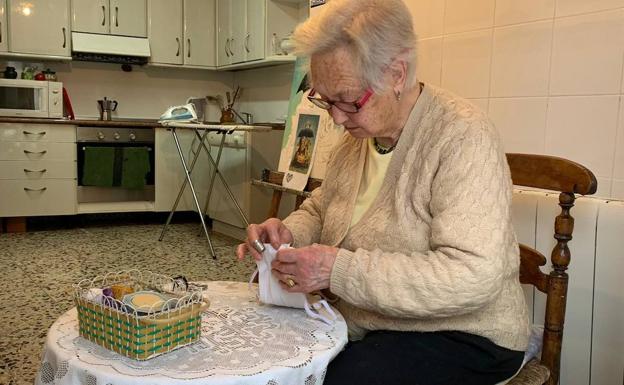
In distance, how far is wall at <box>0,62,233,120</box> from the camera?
4.88m

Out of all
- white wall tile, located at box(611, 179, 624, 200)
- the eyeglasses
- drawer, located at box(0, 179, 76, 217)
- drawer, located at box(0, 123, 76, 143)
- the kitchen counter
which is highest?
the eyeglasses

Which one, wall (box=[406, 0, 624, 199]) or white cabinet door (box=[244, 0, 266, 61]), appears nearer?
wall (box=[406, 0, 624, 199])

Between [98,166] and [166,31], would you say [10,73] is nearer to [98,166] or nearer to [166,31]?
[98,166]

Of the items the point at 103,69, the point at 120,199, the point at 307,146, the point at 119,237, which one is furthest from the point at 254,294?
the point at 103,69

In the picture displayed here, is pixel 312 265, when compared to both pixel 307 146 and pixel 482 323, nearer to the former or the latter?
pixel 482 323

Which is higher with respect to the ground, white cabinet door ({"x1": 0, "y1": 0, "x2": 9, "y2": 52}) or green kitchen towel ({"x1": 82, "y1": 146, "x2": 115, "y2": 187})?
white cabinet door ({"x1": 0, "y1": 0, "x2": 9, "y2": 52})

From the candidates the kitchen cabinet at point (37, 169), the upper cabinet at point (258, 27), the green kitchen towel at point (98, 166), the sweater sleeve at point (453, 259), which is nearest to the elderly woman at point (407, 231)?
the sweater sleeve at point (453, 259)

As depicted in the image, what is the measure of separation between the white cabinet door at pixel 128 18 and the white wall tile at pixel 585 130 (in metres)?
3.92

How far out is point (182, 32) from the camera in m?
4.93

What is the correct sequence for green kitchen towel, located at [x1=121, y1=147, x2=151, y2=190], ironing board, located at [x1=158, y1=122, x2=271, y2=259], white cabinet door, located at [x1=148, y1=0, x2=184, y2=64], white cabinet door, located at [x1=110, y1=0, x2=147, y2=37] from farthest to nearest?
white cabinet door, located at [x1=148, y1=0, x2=184, y2=64]
white cabinet door, located at [x1=110, y1=0, x2=147, y2=37]
green kitchen towel, located at [x1=121, y1=147, x2=151, y2=190]
ironing board, located at [x1=158, y1=122, x2=271, y2=259]

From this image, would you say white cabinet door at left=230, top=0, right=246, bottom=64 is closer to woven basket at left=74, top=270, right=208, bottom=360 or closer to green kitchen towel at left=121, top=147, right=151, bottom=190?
green kitchen towel at left=121, top=147, right=151, bottom=190

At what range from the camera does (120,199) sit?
4816 millimetres

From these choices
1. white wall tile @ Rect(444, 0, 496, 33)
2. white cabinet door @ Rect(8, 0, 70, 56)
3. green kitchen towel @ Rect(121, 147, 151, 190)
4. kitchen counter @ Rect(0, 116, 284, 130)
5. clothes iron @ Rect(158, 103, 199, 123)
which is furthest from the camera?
green kitchen towel @ Rect(121, 147, 151, 190)

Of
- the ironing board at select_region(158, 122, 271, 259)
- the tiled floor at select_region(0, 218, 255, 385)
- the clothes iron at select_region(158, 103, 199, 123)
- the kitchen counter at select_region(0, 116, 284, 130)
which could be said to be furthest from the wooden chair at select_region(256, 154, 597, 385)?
the clothes iron at select_region(158, 103, 199, 123)
